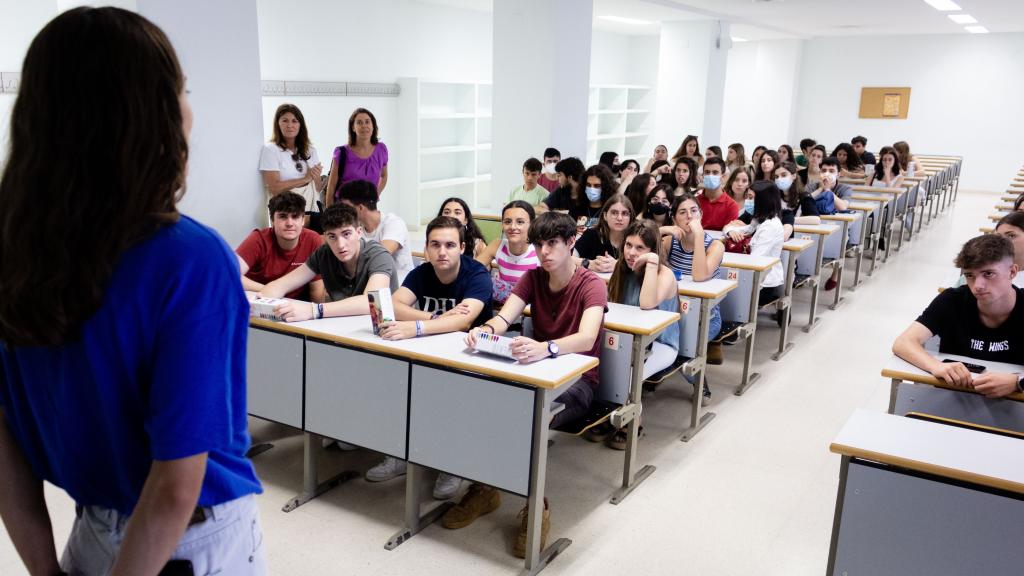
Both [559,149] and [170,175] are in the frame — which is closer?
[170,175]

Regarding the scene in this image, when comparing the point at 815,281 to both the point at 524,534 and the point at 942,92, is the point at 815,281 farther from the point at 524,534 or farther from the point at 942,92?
the point at 942,92

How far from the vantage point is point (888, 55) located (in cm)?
1592

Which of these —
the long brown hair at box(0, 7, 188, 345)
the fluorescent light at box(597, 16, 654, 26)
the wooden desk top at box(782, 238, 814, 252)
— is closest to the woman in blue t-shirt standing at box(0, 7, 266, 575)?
the long brown hair at box(0, 7, 188, 345)

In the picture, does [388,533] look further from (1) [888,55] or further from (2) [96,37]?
(1) [888,55]

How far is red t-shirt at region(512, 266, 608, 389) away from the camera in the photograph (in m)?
3.06

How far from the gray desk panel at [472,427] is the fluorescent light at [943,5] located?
9464mm

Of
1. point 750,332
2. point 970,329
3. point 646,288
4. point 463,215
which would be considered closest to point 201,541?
point 646,288

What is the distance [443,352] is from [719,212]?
A: 3.41m

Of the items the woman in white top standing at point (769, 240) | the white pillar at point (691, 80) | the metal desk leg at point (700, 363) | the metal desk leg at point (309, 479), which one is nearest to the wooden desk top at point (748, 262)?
the woman in white top standing at point (769, 240)

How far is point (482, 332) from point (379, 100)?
6.68 meters

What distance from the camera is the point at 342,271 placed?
3.47m

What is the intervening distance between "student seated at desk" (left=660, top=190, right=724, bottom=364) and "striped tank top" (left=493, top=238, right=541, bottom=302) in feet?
2.42

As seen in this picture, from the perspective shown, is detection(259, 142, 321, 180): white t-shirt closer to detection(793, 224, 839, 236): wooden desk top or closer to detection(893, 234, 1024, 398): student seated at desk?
detection(893, 234, 1024, 398): student seated at desk

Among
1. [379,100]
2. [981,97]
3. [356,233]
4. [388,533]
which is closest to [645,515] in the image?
[388,533]
